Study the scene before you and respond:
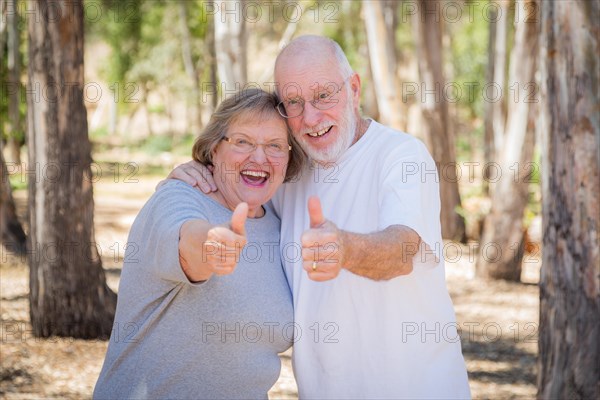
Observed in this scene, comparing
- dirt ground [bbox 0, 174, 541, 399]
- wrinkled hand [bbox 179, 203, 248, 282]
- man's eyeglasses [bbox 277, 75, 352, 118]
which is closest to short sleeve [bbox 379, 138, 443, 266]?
man's eyeglasses [bbox 277, 75, 352, 118]

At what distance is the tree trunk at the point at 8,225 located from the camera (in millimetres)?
10422

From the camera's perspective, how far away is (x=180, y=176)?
3.10 meters

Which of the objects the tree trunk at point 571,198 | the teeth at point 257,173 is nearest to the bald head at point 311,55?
the teeth at point 257,173

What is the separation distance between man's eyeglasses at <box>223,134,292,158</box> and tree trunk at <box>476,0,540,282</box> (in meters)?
7.39

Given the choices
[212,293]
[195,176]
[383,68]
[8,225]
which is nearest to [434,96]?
[383,68]

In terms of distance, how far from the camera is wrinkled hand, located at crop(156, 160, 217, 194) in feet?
10.2

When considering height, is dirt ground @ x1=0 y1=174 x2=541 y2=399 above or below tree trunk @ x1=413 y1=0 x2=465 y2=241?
below

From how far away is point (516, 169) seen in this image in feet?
33.4

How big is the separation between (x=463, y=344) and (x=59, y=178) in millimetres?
4091

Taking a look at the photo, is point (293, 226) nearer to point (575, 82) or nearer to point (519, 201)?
point (575, 82)

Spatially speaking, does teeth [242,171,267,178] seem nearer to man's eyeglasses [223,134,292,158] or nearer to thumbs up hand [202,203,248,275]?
man's eyeglasses [223,134,292,158]

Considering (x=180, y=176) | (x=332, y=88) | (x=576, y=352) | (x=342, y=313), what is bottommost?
(x=576, y=352)

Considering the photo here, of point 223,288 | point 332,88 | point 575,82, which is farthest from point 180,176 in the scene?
point 575,82

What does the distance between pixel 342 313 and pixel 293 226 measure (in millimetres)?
442
